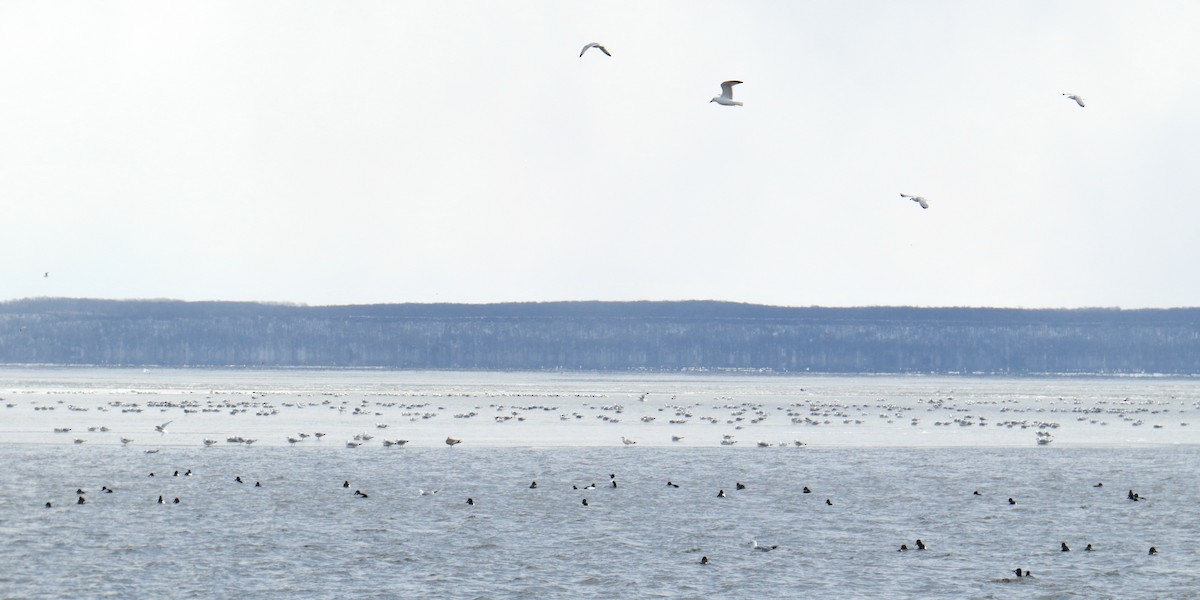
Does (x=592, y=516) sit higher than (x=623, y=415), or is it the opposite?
(x=623, y=415)

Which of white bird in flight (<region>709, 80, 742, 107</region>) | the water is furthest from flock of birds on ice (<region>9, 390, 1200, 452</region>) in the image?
white bird in flight (<region>709, 80, 742, 107</region>)

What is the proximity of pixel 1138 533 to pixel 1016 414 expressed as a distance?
54.3 metres

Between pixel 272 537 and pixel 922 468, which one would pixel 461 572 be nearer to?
pixel 272 537

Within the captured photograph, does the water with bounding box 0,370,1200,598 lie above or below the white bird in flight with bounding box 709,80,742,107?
below

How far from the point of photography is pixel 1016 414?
8056 cm

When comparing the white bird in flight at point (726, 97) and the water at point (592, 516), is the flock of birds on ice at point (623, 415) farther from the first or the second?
the white bird in flight at point (726, 97)

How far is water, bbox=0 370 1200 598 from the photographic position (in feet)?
73.2

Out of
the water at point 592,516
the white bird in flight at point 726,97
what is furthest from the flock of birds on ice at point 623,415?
the white bird in flight at point 726,97

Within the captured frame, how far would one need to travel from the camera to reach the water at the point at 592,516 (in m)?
22.3

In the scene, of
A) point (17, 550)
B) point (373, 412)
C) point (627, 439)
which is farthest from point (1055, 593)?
point (373, 412)

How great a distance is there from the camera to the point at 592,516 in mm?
29875

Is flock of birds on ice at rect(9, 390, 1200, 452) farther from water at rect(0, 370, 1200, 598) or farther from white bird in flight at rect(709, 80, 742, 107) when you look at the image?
white bird in flight at rect(709, 80, 742, 107)

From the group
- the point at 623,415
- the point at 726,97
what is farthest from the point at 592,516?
the point at 623,415

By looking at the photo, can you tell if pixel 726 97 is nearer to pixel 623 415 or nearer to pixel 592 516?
pixel 592 516
